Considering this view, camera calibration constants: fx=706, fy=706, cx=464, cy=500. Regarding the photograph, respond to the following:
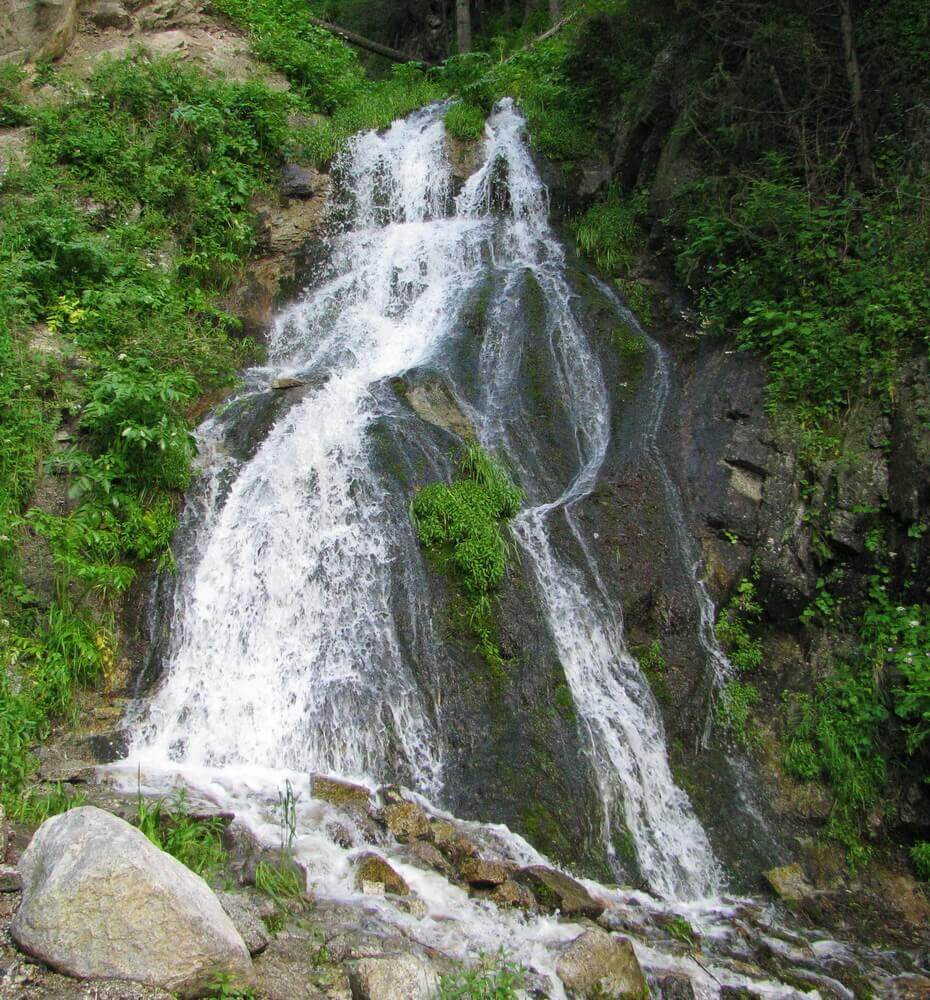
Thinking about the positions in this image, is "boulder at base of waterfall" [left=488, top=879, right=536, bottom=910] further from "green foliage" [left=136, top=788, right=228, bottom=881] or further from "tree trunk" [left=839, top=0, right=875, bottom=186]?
"tree trunk" [left=839, top=0, right=875, bottom=186]

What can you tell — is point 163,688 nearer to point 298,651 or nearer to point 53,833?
point 298,651

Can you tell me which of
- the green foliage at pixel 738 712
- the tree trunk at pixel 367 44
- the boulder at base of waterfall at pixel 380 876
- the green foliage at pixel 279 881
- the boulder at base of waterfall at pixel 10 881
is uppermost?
the tree trunk at pixel 367 44

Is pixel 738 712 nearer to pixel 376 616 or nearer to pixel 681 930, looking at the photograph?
pixel 681 930

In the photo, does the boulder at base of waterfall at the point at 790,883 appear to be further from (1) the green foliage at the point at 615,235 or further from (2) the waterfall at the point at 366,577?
(1) the green foliage at the point at 615,235

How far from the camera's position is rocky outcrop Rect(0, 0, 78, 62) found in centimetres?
1255

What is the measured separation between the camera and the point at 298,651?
6.79m

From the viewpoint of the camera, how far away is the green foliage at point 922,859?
19.4 ft

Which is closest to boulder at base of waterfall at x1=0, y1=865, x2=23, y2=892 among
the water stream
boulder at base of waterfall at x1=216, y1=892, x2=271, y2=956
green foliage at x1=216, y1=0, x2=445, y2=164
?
boulder at base of waterfall at x1=216, y1=892, x2=271, y2=956

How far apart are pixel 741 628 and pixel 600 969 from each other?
3912mm

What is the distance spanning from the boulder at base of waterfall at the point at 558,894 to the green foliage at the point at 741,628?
9.70 feet

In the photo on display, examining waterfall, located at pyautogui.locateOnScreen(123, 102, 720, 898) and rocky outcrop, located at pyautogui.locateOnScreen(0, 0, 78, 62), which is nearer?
waterfall, located at pyautogui.locateOnScreen(123, 102, 720, 898)

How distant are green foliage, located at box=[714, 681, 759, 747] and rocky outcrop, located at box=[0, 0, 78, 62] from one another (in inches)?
600

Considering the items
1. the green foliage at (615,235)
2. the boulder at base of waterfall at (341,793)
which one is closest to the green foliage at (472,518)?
the boulder at base of waterfall at (341,793)

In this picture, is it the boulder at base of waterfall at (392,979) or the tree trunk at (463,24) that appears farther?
the tree trunk at (463,24)
